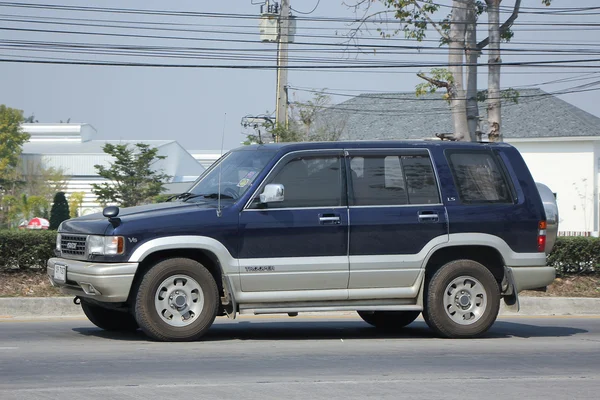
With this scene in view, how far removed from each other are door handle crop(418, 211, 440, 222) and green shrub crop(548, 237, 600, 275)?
20.4 feet

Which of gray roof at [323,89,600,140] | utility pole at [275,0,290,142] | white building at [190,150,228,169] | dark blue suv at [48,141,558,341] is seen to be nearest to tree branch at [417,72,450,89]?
utility pole at [275,0,290,142]

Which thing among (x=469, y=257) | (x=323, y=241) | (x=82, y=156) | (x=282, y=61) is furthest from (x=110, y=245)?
(x=82, y=156)

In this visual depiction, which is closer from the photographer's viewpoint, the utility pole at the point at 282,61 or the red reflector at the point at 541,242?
the red reflector at the point at 541,242

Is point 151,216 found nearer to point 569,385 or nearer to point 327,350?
point 327,350

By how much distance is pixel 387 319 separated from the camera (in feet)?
36.4

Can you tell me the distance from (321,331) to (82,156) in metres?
56.3

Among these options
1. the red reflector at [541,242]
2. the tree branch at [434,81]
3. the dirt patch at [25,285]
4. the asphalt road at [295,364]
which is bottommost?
the asphalt road at [295,364]

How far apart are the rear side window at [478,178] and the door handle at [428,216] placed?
41 cm

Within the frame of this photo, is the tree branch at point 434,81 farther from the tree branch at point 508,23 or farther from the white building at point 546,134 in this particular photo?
the white building at point 546,134

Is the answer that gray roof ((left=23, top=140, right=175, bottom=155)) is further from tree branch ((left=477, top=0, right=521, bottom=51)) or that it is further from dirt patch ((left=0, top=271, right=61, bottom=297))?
dirt patch ((left=0, top=271, right=61, bottom=297))

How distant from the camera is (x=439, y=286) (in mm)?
9695

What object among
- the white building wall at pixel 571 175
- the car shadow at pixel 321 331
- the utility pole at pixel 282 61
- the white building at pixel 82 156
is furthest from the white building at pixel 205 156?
the car shadow at pixel 321 331

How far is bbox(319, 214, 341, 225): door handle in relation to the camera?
30.8 feet

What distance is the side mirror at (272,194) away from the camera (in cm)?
915
